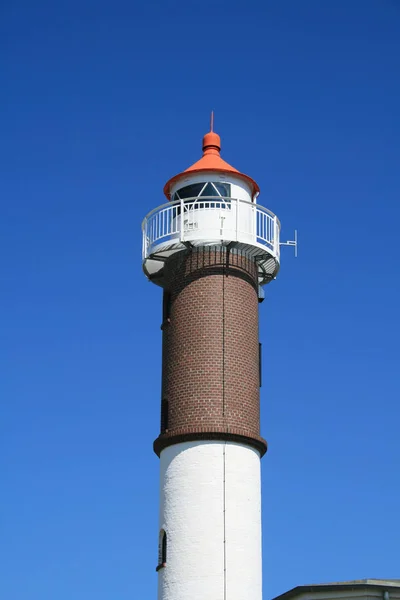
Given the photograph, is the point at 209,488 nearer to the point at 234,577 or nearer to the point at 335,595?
the point at 234,577

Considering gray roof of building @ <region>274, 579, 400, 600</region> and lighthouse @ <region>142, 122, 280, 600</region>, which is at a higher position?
lighthouse @ <region>142, 122, 280, 600</region>

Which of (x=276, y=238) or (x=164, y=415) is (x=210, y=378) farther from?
(x=276, y=238)

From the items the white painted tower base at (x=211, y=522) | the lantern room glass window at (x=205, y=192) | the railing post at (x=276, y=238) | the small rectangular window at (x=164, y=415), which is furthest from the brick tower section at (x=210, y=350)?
the lantern room glass window at (x=205, y=192)

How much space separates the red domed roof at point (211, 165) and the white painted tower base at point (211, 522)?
9273 millimetres

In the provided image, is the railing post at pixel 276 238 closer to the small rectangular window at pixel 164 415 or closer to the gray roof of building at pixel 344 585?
the small rectangular window at pixel 164 415

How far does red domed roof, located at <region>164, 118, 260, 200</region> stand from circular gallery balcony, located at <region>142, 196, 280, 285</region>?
1024 millimetres

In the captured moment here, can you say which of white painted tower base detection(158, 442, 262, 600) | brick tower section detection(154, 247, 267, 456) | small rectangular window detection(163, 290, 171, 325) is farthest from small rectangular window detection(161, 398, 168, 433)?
small rectangular window detection(163, 290, 171, 325)

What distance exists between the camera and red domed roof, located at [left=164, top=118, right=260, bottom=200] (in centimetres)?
4150

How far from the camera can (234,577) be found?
36.9m

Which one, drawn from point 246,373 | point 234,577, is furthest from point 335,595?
point 246,373

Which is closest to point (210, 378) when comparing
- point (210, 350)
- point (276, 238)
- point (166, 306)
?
point (210, 350)

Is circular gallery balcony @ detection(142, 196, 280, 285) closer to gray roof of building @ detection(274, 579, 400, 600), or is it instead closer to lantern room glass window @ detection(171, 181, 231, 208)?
lantern room glass window @ detection(171, 181, 231, 208)

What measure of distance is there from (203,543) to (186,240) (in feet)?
32.3

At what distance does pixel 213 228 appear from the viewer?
40.5 m
